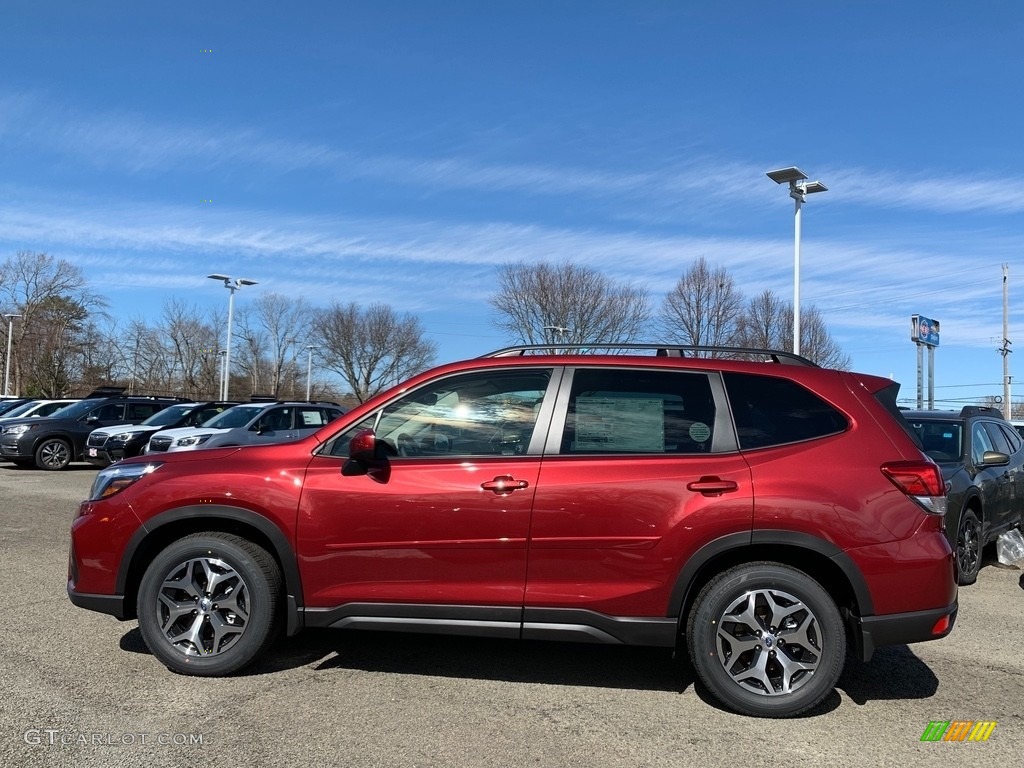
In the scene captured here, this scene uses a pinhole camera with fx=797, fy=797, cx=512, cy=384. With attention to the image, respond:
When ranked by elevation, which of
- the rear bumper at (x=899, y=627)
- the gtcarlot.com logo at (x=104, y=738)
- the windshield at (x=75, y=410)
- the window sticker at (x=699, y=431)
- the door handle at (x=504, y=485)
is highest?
the windshield at (x=75, y=410)

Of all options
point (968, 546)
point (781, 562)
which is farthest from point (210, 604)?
point (968, 546)

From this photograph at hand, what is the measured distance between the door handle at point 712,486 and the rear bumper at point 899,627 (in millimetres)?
908

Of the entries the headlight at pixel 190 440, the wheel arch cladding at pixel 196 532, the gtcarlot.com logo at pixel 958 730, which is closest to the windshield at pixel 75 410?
the headlight at pixel 190 440

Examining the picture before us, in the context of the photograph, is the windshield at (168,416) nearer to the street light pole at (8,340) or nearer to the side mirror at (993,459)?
the side mirror at (993,459)

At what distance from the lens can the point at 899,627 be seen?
3928mm

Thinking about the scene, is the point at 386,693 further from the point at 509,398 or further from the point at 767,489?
the point at 767,489

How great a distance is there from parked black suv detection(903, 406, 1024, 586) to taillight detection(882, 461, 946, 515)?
10.0ft

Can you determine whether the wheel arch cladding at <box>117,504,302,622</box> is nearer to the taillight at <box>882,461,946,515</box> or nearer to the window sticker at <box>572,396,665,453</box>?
the window sticker at <box>572,396,665,453</box>

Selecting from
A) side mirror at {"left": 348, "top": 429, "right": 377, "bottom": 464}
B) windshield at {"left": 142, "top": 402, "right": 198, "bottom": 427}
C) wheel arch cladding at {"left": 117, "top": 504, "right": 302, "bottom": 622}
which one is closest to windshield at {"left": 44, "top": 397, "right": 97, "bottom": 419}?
windshield at {"left": 142, "top": 402, "right": 198, "bottom": 427}

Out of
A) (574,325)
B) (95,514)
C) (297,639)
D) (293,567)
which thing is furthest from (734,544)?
(574,325)

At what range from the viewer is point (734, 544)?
3.97m

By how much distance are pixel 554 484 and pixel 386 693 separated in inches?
56.5

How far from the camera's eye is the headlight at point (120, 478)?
4.54 meters

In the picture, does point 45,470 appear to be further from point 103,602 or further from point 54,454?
point 103,602
